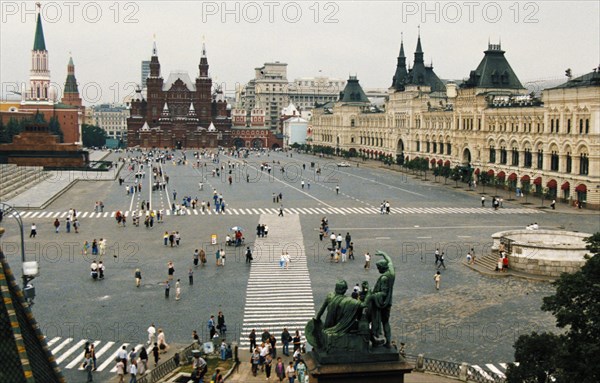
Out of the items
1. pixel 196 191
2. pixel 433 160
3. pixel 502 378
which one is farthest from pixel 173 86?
pixel 502 378

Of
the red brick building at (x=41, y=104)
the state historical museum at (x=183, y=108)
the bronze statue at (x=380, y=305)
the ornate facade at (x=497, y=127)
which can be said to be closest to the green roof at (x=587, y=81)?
the ornate facade at (x=497, y=127)

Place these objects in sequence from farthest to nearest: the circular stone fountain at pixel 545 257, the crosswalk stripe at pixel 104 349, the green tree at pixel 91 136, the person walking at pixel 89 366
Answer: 1. the green tree at pixel 91 136
2. the circular stone fountain at pixel 545 257
3. the crosswalk stripe at pixel 104 349
4. the person walking at pixel 89 366

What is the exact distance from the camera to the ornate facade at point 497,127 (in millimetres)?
58812

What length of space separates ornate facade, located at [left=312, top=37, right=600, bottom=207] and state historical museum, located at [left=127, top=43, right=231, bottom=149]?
2187 inches

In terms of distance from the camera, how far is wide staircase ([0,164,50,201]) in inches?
2498

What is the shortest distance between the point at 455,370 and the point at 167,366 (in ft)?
Answer: 28.4

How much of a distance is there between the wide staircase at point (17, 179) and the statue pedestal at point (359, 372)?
54316 mm

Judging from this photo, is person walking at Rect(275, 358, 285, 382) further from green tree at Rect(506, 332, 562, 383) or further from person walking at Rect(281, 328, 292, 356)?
green tree at Rect(506, 332, 562, 383)

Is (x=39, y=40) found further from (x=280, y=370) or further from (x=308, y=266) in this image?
(x=280, y=370)

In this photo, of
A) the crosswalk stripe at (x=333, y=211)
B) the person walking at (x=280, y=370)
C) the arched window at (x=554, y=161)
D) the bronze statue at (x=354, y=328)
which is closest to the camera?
the bronze statue at (x=354, y=328)

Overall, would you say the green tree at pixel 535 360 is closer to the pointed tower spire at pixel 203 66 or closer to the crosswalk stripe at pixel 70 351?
the crosswalk stripe at pixel 70 351

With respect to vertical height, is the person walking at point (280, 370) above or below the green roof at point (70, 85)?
below

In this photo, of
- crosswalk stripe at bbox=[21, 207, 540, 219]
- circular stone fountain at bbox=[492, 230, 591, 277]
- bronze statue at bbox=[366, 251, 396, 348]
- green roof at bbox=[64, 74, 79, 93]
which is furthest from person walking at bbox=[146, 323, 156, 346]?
green roof at bbox=[64, 74, 79, 93]

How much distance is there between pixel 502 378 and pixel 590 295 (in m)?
4.53
